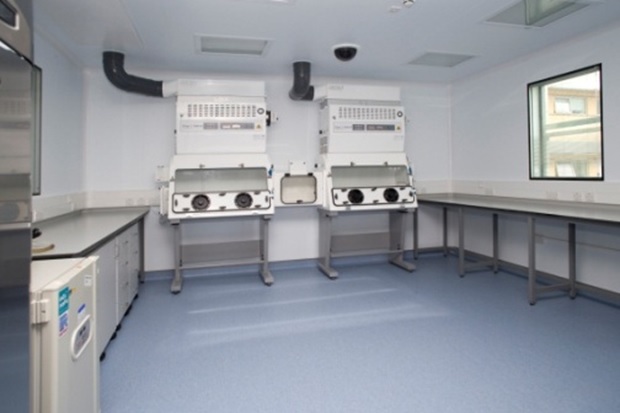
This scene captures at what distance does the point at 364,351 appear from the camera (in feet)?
8.61

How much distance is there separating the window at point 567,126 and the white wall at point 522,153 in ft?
0.28

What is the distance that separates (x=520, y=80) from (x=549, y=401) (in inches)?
138

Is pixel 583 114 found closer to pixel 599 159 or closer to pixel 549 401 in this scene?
pixel 599 159

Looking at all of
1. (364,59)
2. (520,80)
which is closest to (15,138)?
(364,59)

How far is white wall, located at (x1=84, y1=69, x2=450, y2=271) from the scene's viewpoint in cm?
432

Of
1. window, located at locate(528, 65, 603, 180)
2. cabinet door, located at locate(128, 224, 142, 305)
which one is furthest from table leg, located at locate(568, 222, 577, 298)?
cabinet door, located at locate(128, 224, 142, 305)

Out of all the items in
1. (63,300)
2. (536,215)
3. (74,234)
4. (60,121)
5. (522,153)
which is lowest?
(63,300)

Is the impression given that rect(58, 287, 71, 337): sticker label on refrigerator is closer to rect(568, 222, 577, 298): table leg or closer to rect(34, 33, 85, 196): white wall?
rect(34, 33, 85, 196): white wall

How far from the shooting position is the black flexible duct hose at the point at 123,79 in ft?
12.5

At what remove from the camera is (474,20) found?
3219 mm

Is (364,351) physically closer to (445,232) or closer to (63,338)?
(63,338)

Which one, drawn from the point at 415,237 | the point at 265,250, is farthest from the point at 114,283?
the point at 415,237

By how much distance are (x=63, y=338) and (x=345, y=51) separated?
3292 millimetres

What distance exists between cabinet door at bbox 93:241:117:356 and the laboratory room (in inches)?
1.1
